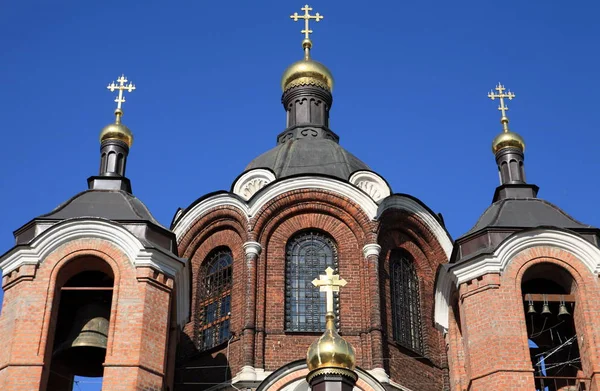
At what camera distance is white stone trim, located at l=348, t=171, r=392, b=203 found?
2677 centimetres

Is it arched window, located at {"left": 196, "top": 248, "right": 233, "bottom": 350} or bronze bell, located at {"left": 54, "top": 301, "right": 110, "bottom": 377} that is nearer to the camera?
bronze bell, located at {"left": 54, "top": 301, "right": 110, "bottom": 377}

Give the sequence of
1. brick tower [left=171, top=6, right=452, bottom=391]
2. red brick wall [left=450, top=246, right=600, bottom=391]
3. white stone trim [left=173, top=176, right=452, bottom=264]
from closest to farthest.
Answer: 1. red brick wall [left=450, top=246, right=600, bottom=391]
2. brick tower [left=171, top=6, right=452, bottom=391]
3. white stone trim [left=173, top=176, right=452, bottom=264]

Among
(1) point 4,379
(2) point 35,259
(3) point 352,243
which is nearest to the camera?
(1) point 4,379

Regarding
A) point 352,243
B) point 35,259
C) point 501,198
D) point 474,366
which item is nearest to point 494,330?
point 474,366

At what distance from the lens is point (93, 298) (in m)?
22.2

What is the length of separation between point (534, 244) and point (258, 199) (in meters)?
5.85

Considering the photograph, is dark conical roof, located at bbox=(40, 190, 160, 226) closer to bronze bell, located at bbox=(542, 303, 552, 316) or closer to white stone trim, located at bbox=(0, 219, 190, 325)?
white stone trim, located at bbox=(0, 219, 190, 325)

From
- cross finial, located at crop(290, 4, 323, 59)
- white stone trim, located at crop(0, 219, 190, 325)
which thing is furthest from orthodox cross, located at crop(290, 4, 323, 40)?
white stone trim, located at crop(0, 219, 190, 325)

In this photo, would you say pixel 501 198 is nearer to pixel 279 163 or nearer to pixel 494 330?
pixel 494 330

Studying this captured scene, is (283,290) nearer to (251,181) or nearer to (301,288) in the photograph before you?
(301,288)

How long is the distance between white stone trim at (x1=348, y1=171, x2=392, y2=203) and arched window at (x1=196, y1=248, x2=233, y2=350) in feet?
9.52

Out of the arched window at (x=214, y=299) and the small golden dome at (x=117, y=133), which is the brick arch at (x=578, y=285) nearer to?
the arched window at (x=214, y=299)

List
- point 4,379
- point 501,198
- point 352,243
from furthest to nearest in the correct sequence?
1. point 352,243
2. point 501,198
3. point 4,379

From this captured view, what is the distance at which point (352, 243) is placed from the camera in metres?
25.5
